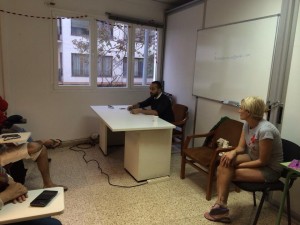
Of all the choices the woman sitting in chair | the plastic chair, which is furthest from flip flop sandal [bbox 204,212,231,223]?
the plastic chair

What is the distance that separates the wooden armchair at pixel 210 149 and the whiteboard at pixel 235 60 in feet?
1.20

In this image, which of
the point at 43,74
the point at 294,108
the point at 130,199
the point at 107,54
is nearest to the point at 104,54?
the point at 107,54

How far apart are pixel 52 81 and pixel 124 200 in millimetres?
2319

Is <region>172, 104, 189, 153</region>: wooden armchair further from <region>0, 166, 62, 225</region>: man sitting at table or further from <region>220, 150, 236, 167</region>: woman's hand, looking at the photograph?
<region>0, 166, 62, 225</region>: man sitting at table

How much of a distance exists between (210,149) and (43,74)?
274 cm

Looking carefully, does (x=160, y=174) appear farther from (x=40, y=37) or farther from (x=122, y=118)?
(x=40, y=37)

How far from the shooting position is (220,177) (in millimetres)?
2174

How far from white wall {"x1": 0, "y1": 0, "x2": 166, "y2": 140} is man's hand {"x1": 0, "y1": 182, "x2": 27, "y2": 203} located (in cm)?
258

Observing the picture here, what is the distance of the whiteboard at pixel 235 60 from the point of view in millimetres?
2549

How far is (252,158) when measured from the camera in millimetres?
2217

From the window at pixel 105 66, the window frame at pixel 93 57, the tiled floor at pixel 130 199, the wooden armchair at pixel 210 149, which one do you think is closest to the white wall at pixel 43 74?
the window frame at pixel 93 57

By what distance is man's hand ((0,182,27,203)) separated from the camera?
132 centimetres

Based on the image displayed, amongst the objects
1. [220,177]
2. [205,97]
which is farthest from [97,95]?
[220,177]

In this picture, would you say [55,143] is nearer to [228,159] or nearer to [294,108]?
[228,159]
